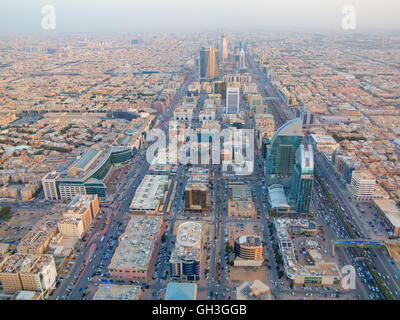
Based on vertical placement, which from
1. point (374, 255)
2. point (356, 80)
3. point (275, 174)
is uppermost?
point (356, 80)

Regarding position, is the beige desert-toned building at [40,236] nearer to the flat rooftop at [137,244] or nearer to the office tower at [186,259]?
the flat rooftop at [137,244]

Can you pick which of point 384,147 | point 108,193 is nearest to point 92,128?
point 108,193

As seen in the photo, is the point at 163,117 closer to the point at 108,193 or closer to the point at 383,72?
the point at 108,193

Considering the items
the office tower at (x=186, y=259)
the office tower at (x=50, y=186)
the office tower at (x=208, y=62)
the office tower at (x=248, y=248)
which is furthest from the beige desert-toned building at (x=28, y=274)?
the office tower at (x=208, y=62)

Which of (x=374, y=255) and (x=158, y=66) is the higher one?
(x=158, y=66)

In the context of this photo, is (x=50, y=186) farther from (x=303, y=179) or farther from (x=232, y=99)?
(x=232, y=99)
